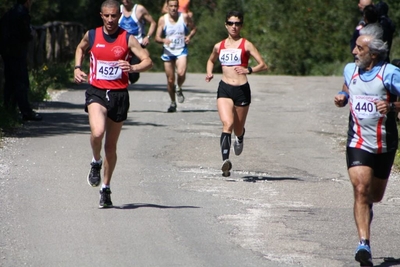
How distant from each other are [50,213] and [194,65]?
3182cm

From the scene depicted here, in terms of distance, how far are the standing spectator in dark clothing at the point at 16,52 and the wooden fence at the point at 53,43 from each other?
620 centimetres

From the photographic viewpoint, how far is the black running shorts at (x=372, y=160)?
7523mm

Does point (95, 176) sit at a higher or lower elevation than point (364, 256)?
lower

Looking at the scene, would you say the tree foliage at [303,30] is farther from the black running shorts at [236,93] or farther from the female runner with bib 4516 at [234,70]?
the black running shorts at [236,93]

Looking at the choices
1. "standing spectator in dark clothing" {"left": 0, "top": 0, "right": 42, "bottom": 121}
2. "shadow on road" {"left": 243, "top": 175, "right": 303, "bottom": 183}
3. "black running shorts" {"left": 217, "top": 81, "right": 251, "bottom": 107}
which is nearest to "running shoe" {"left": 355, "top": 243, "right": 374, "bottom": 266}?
"shadow on road" {"left": 243, "top": 175, "right": 303, "bottom": 183}

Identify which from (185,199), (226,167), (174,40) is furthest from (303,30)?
(185,199)

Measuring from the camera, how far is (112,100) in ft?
31.2

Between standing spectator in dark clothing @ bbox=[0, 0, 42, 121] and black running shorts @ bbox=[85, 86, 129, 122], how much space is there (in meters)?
6.00

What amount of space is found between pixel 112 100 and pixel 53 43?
660 inches

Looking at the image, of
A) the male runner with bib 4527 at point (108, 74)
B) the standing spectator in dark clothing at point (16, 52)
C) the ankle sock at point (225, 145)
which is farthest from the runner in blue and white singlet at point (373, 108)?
the standing spectator in dark clothing at point (16, 52)

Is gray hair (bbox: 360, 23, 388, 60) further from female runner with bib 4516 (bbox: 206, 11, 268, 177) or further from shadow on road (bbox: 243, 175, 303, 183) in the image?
female runner with bib 4516 (bbox: 206, 11, 268, 177)

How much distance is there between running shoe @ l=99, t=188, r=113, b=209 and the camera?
31.5 ft

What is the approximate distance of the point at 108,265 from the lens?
732cm

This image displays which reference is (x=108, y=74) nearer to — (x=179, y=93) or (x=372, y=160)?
(x=372, y=160)
